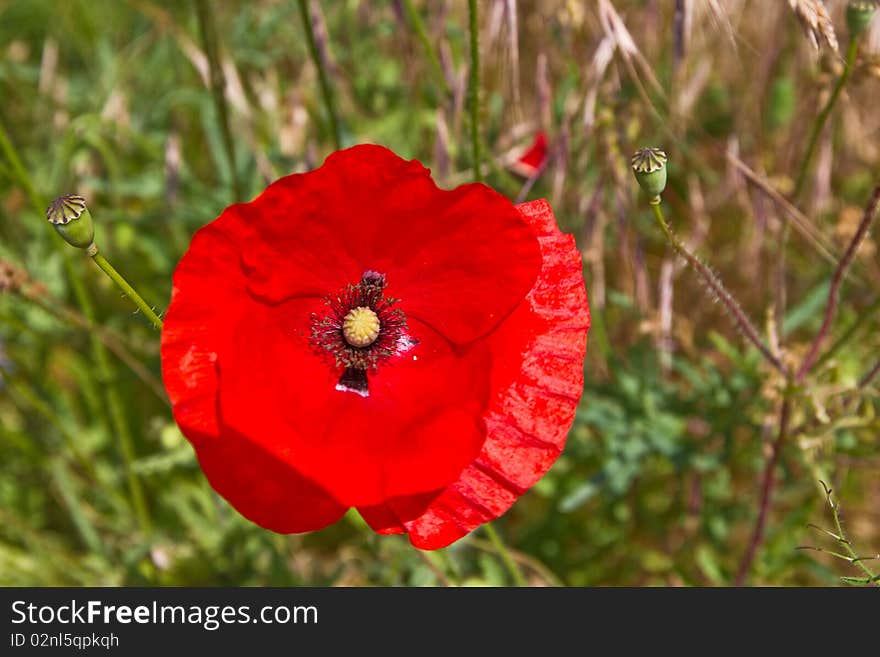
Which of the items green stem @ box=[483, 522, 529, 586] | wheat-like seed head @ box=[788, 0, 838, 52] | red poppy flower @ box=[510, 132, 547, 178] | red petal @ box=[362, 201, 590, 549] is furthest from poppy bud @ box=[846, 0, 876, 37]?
green stem @ box=[483, 522, 529, 586]

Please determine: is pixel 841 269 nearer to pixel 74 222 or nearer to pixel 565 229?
pixel 565 229

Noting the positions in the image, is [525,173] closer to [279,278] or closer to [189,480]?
[279,278]

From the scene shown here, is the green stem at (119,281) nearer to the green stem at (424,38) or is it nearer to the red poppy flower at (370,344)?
the red poppy flower at (370,344)

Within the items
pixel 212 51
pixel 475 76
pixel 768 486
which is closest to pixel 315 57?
pixel 212 51

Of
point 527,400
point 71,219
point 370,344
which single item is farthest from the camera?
point 370,344

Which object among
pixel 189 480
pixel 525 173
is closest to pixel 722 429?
pixel 525 173

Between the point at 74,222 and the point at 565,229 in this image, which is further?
the point at 565,229

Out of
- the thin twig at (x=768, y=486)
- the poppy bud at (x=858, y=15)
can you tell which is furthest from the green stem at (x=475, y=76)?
the thin twig at (x=768, y=486)

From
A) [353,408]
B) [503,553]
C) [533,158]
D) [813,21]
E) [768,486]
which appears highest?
[533,158]

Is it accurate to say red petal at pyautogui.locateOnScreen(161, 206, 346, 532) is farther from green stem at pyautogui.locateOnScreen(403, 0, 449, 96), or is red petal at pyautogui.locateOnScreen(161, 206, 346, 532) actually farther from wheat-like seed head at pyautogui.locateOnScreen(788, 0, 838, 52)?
wheat-like seed head at pyautogui.locateOnScreen(788, 0, 838, 52)
